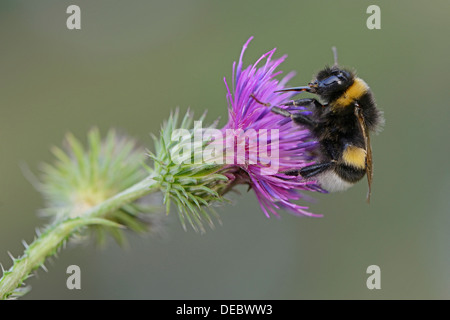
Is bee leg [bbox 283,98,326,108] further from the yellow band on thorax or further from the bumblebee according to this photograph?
the yellow band on thorax

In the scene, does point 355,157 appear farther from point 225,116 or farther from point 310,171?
point 225,116

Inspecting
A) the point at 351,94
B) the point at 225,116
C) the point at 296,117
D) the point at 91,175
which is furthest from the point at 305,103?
the point at 225,116

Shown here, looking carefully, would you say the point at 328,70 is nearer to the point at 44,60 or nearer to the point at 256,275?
the point at 256,275

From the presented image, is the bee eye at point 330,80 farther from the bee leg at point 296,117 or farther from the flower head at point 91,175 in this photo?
Answer: the flower head at point 91,175

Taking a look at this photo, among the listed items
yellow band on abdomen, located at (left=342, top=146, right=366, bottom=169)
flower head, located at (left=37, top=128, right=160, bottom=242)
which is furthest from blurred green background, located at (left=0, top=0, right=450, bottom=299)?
yellow band on abdomen, located at (left=342, top=146, right=366, bottom=169)

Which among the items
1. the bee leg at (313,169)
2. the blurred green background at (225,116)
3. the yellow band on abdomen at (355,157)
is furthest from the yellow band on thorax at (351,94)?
the blurred green background at (225,116)

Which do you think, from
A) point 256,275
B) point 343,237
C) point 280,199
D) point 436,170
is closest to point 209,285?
point 256,275
